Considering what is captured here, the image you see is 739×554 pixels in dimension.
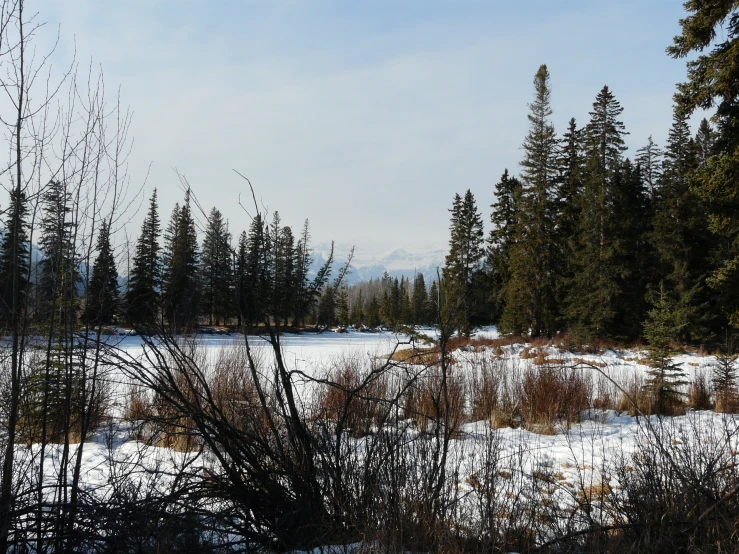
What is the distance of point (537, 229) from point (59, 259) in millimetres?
25168

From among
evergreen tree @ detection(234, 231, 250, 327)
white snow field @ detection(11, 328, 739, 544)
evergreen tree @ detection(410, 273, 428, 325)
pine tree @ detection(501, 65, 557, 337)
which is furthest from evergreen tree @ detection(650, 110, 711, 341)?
evergreen tree @ detection(234, 231, 250, 327)

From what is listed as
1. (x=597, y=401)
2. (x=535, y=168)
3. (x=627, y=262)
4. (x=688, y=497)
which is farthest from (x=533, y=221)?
(x=688, y=497)

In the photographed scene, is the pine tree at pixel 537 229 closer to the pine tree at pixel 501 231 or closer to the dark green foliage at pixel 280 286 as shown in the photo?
the pine tree at pixel 501 231

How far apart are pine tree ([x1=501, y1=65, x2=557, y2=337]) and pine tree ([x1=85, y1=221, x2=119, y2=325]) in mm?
24448

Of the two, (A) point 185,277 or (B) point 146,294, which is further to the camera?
(A) point 185,277

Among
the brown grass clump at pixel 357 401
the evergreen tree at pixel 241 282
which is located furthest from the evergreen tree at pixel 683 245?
the evergreen tree at pixel 241 282

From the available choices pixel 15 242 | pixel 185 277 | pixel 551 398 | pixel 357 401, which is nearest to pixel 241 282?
pixel 15 242

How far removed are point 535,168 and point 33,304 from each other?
26081 mm

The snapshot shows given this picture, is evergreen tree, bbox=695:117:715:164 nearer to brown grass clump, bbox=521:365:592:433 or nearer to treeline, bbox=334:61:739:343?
treeline, bbox=334:61:739:343

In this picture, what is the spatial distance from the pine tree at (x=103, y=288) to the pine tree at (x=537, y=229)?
2445cm

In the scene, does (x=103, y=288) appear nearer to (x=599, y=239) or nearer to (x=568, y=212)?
(x=599, y=239)

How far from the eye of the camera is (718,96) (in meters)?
9.71

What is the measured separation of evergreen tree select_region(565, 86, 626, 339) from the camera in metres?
23.8

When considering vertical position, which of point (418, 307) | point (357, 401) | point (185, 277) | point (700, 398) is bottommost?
point (700, 398)
